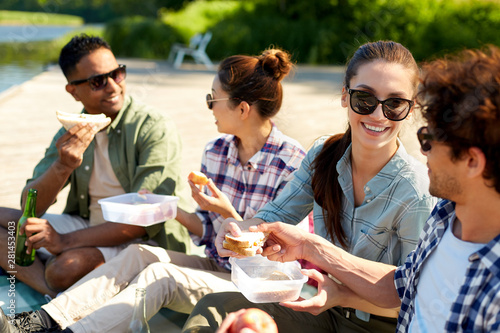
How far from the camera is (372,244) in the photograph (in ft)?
7.84

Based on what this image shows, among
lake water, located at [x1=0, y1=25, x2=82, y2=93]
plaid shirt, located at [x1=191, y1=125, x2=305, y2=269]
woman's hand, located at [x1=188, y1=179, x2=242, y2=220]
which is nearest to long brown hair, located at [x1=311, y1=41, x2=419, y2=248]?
plaid shirt, located at [x1=191, y1=125, x2=305, y2=269]

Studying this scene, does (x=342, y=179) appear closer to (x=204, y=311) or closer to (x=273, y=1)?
(x=204, y=311)

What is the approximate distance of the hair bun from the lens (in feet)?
10.5

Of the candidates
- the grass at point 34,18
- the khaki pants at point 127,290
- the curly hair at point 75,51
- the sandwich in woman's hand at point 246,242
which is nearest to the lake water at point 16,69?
the grass at point 34,18

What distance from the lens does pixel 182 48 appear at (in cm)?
2050

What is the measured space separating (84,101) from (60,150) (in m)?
0.62

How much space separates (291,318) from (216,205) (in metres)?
0.80

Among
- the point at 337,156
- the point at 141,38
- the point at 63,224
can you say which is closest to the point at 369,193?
the point at 337,156

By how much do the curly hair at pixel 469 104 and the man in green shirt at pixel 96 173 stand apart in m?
2.13

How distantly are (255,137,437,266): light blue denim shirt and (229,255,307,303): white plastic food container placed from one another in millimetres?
306

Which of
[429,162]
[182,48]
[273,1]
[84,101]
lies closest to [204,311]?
[429,162]

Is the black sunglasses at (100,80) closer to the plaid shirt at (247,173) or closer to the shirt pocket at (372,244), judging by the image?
the plaid shirt at (247,173)

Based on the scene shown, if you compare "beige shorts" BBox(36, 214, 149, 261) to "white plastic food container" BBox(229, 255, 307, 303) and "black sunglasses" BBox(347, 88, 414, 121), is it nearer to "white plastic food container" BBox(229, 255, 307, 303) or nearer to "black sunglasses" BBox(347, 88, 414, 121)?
"white plastic food container" BBox(229, 255, 307, 303)

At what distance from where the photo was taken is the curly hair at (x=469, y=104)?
5.05 ft
